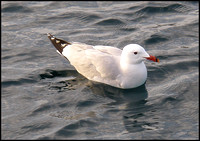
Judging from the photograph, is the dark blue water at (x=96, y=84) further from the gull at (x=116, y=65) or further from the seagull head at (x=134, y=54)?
the seagull head at (x=134, y=54)

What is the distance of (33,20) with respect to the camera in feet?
45.8

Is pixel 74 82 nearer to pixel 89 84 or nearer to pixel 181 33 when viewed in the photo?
pixel 89 84

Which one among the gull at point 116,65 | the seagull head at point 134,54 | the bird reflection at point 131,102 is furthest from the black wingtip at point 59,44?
the seagull head at point 134,54

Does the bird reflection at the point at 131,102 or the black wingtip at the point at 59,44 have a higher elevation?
the black wingtip at the point at 59,44

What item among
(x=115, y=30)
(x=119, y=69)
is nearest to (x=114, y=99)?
(x=119, y=69)

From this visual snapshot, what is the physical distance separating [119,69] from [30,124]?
2483 mm

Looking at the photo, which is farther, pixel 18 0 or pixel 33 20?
pixel 18 0

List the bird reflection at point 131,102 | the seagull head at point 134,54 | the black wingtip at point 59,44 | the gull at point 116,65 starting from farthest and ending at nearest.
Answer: the black wingtip at point 59,44 < the gull at point 116,65 < the seagull head at point 134,54 < the bird reflection at point 131,102

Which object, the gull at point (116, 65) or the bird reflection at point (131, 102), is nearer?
the bird reflection at point (131, 102)

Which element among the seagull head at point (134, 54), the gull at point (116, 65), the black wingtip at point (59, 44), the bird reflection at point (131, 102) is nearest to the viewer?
the bird reflection at point (131, 102)

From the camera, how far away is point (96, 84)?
1062 cm

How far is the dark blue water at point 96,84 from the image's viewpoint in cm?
885

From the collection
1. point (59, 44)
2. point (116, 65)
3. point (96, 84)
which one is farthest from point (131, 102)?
point (59, 44)

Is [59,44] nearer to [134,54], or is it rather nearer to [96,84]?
[96,84]
